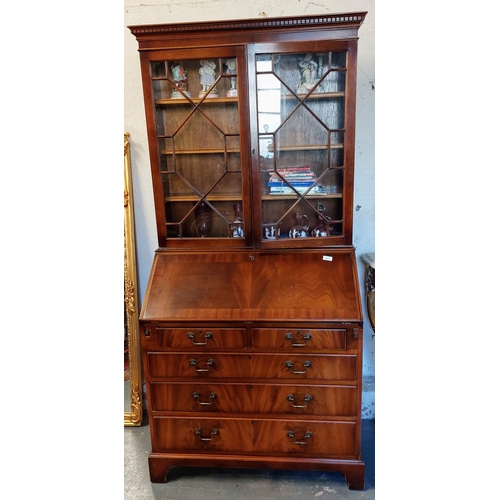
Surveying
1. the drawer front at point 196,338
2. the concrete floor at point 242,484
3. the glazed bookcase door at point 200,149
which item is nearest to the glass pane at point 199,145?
the glazed bookcase door at point 200,149

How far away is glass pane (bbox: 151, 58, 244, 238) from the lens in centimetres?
172

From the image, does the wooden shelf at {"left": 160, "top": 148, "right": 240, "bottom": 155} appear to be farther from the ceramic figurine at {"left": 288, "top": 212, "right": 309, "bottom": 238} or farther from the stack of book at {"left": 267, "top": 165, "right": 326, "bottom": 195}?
the ceramic figurine at {"left": 288, "top": 212, "right": 309, "bottom": 238}

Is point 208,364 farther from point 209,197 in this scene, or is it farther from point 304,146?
point 304,146

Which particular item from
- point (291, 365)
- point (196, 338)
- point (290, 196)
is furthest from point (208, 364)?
point (290, 196)

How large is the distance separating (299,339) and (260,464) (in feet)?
1.97

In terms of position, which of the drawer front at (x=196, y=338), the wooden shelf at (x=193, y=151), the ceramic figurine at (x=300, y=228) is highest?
the wooden shelf at (x=193, y=151)

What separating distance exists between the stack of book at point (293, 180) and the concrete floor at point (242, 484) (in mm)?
1308

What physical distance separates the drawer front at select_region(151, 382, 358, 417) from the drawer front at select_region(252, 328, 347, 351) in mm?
177

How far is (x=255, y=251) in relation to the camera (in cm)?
179

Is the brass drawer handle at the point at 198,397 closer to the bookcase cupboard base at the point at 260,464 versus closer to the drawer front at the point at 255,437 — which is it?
the drawer front at the point at 255,437

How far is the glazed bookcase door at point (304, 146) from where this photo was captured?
5.43 feet

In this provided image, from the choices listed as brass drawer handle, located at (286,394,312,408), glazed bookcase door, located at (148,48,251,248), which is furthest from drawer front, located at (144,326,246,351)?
glazed bookcase door, located at (148,48,251,248)
